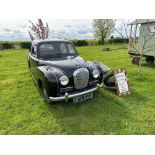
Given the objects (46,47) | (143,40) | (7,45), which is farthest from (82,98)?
(7,45)

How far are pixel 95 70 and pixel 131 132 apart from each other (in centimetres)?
212

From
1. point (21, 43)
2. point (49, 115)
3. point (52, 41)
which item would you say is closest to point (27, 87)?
point (52, 41)

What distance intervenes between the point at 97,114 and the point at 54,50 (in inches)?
107

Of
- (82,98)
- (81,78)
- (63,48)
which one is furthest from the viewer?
(63,48)

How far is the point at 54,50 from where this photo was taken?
20.8 ft

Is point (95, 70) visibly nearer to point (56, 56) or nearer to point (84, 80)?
point (84, 80)

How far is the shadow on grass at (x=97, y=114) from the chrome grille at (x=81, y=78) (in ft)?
→ 2.01

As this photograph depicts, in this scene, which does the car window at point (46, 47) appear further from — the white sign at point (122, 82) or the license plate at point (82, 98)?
the white sign at point (122, 82)

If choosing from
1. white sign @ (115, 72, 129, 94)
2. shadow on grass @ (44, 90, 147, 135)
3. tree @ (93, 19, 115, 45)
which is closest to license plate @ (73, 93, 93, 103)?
shadow on grass @ (44, 90, 147, 135)

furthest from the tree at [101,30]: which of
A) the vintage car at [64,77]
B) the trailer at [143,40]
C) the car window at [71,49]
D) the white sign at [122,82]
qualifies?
the vintage car at [64,77]

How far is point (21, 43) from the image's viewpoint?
38.2 m

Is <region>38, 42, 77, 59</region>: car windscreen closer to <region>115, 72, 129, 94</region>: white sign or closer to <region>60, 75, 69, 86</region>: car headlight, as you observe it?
<region>60, 75, 69, 86</region>: car headlight

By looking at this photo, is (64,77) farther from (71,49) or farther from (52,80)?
(71,49)

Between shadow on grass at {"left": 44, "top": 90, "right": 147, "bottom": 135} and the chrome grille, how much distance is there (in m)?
0.61
